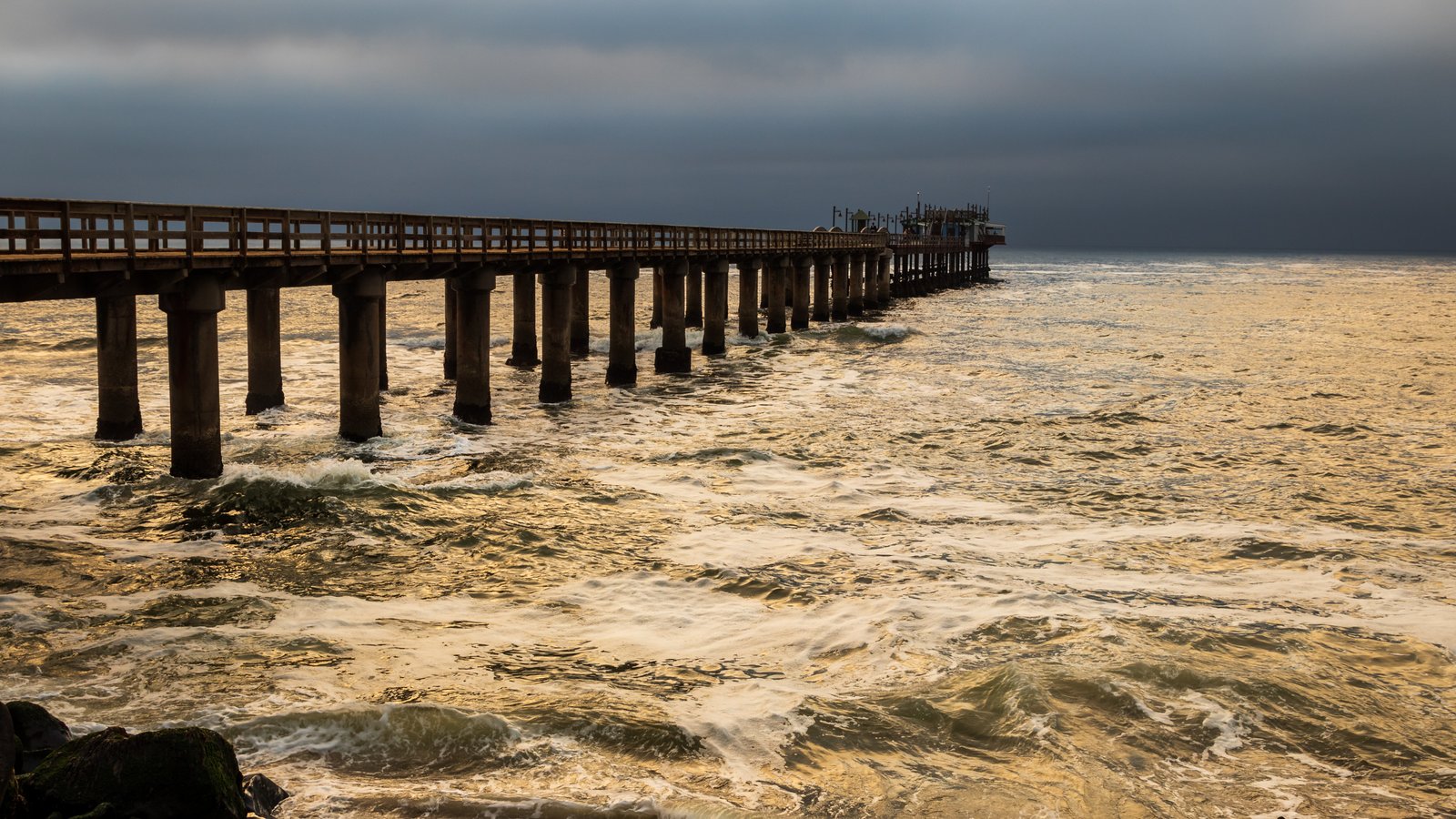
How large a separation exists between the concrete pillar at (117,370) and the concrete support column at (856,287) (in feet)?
158

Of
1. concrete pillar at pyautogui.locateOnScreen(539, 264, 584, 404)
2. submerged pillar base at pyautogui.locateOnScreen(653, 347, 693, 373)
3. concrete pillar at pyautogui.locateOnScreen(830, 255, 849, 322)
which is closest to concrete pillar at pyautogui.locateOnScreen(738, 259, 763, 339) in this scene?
submerged pillar base at pyautogui.locateOnScreen(653, 347, 693, 373)

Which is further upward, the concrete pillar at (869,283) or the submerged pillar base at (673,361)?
the concrete pillar at (869,283)

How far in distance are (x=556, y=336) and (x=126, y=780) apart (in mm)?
22389

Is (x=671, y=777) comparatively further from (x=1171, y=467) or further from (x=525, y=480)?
(x=1171, y=467)

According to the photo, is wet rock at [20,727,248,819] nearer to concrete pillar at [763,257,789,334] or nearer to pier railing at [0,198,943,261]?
pier railing at [0,198,943,261]

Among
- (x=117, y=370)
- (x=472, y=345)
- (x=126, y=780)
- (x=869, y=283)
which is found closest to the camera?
(x=126, y=780)

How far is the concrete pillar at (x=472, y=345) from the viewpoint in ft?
84.1

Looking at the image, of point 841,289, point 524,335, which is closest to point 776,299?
point 841,289

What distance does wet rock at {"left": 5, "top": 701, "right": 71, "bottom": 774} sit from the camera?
8.23 meters

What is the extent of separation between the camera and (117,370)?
72.7 ft

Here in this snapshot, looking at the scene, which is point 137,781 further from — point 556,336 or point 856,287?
point 856,287

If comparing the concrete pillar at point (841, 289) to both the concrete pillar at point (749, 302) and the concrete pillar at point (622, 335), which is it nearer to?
the concrete pillar at point (749, 302)

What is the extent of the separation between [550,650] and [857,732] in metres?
3.50

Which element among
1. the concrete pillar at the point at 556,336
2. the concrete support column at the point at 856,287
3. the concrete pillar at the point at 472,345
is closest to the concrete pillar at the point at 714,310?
the concrete pillar at the point at 556,336
